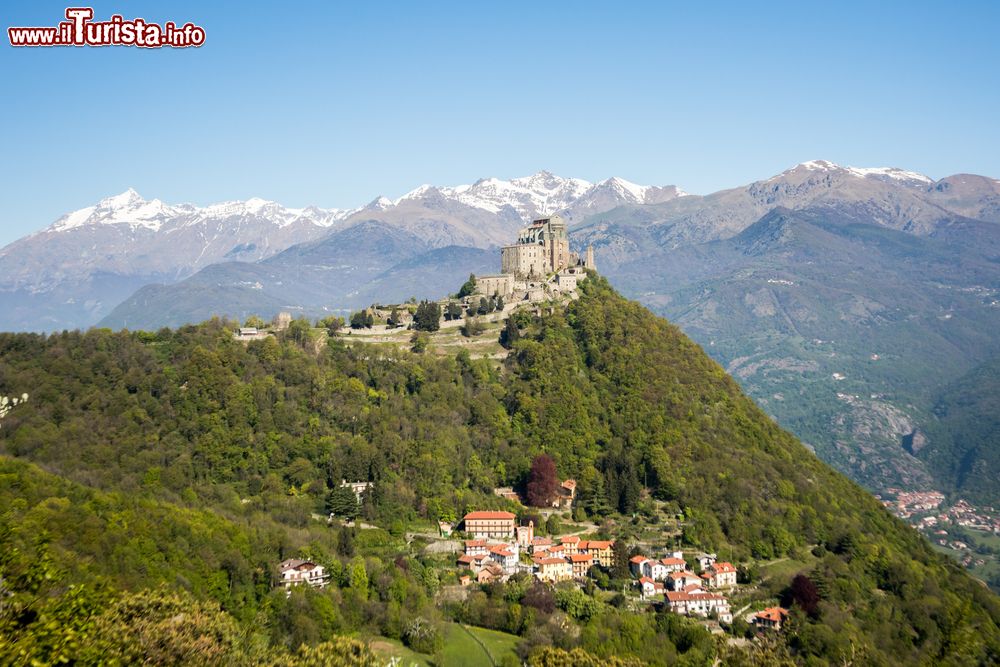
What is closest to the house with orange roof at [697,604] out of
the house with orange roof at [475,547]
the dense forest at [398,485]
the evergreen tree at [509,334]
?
the dense forest at [398,485]

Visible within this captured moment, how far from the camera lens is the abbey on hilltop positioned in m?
100

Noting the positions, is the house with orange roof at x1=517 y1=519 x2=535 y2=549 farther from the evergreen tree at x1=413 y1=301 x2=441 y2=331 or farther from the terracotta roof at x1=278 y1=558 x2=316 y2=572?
the evergreen tree at x1=413 y1=301 x2=441 y2=331

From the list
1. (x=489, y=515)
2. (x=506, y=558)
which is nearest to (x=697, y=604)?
(x=506, y=558)

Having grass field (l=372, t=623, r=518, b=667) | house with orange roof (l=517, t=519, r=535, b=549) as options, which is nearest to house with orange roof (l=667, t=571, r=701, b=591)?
house with orange roof (l=517, t=519, r=535, b=549)

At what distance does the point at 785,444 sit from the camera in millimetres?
84562

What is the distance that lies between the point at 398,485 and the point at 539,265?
1640 inches

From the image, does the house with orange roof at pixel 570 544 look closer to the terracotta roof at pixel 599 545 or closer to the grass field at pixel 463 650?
the terracotta roof at pixel 599 545

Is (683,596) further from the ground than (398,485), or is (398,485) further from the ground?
(398,485)

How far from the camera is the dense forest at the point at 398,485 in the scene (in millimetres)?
49500

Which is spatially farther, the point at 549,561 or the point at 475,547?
the point at 475,547

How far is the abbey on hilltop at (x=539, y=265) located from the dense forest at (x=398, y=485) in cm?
580

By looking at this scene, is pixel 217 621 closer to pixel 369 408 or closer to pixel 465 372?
pixel 369 408

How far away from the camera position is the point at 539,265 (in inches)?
4097

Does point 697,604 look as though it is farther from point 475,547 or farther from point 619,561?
point 475,547
